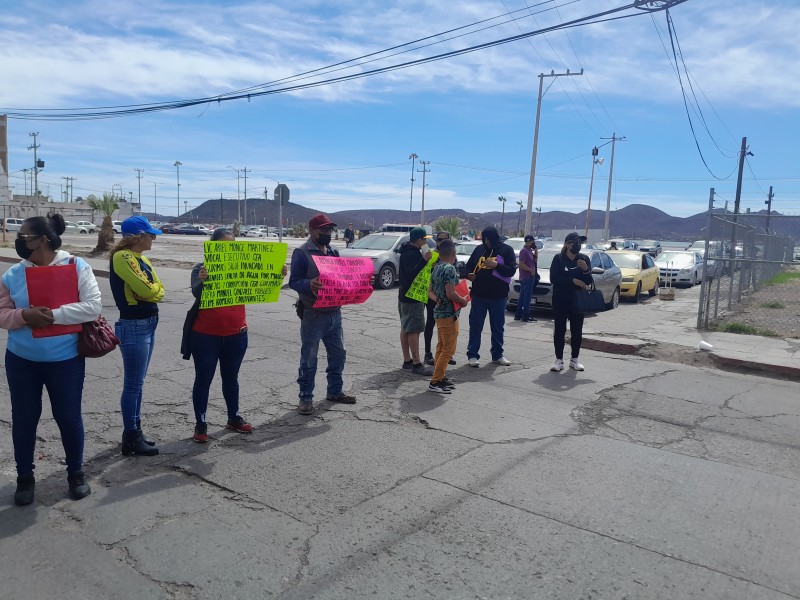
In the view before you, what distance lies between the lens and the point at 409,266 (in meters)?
7.91

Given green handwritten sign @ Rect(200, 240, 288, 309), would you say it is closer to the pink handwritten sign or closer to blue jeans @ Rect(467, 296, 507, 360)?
the pink handwritten sign

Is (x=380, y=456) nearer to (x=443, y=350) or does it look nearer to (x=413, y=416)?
(x=413, y=416)

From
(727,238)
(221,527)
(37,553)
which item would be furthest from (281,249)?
(727,238)

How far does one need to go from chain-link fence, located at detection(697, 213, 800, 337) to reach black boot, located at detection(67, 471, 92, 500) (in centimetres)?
966

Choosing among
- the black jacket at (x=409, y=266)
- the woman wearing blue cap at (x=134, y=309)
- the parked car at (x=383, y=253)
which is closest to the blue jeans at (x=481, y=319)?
the black jacket at (x=409, y=266)

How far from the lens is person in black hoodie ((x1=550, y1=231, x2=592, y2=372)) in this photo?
8.17 metres

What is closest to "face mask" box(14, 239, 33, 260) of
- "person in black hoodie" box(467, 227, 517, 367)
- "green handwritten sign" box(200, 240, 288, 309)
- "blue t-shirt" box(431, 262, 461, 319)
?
"green handwritten sign" box(200, 240, 288, 309)

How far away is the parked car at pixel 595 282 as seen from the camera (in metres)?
14.0

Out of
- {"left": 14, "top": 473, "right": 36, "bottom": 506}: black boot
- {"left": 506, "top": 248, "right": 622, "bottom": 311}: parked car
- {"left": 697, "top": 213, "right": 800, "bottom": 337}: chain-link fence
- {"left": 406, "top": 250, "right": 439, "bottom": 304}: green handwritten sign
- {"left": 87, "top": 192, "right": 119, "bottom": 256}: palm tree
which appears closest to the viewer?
{"left": 14, "top": 473, "right": 36, "bottom": 506}: black boot

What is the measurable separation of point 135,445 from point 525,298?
9.55 metres

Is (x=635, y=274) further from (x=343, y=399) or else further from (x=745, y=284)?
(x=343, y=399)

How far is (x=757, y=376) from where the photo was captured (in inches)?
347

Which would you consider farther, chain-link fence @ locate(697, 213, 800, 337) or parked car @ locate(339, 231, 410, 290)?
parked car @ locate(339, 231, 410, 290)

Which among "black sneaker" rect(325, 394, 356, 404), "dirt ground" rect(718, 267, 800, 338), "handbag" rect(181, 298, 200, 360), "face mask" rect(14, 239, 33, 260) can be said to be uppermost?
"face mask" rect(14, 239, 33, 260)
